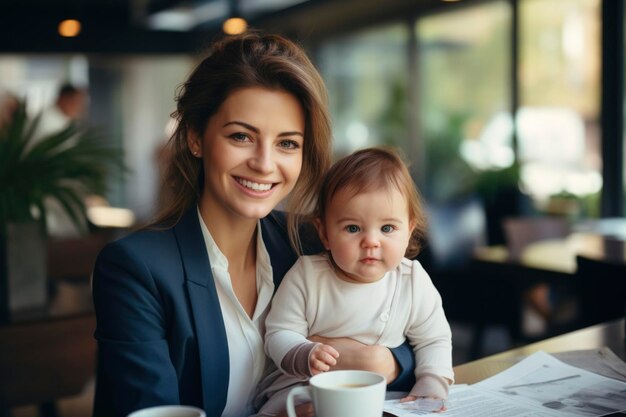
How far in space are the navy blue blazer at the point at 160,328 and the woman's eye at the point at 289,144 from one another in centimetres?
26

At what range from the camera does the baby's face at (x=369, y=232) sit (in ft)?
4.54

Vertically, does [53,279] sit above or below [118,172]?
below

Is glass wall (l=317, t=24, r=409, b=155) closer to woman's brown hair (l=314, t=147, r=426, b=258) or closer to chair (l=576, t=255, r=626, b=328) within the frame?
chair (l=576, t=255, r=626, b=328)

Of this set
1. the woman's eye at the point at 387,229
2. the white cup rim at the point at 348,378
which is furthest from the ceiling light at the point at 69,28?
the white cup rim at the point at 348,378

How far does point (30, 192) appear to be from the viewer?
9.63ft

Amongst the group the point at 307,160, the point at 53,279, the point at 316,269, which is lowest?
the point at 53,279

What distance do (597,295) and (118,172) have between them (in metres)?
2.01

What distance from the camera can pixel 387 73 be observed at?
8539 millimetres

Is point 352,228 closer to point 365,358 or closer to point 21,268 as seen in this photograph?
point 365,358

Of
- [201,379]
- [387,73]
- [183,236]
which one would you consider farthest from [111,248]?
[387,73]

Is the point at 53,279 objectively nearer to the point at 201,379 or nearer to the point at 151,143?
the point at 201,379

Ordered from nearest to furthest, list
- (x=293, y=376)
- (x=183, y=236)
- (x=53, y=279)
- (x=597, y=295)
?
(x=293, y=376), (x=183, y=236), (x=597, y=295), (x=53, y=279)

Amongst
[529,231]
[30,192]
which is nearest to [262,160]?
[30,192]

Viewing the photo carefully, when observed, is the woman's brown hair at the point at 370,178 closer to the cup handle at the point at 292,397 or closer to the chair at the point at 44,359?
the cup handle at the point at 292,397
